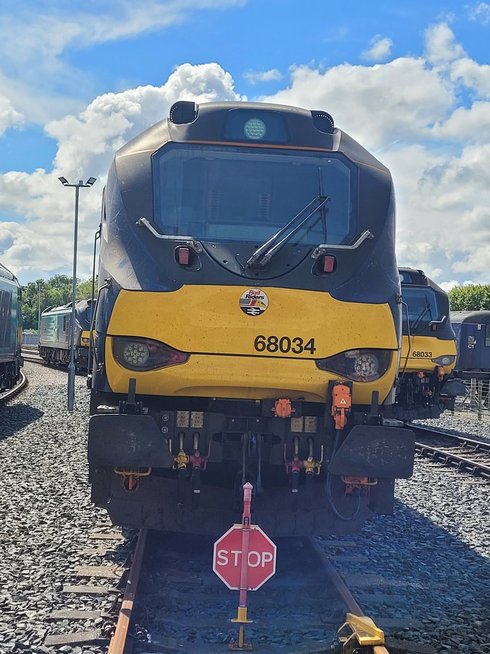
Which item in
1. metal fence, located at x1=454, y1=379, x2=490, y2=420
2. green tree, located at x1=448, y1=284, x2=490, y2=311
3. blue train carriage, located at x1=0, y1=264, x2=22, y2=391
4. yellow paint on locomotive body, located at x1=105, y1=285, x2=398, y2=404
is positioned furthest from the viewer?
green tree, located at x1=448, y1=284, x2=490, y2=311

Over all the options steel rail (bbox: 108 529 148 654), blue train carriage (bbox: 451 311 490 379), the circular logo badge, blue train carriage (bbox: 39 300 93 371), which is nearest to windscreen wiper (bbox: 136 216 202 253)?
the circular logo badge

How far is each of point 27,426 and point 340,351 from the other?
1076cm

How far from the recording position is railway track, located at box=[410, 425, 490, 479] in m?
11.0

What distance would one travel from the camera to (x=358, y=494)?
18.2 feet

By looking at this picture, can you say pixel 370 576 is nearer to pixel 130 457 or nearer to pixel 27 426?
pixel 130 457

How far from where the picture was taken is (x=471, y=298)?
287 feet

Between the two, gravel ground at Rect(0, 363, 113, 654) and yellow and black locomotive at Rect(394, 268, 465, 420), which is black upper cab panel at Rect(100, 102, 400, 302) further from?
yellow and black locomotive at Rect(394, 268, 465, 420)

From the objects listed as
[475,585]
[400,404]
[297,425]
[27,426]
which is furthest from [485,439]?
[297,425]

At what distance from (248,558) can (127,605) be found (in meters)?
0.79

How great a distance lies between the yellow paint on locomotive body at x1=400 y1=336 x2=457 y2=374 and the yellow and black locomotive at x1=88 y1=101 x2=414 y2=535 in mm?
8179

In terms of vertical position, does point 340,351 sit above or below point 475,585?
above

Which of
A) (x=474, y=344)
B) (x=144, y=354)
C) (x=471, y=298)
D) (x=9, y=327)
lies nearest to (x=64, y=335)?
(x=9, y=327)

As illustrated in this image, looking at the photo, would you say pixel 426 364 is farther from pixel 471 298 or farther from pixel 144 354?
pixel 471 298

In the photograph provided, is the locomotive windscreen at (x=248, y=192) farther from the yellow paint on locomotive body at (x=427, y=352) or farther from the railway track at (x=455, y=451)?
the yellow paint on locomotive body at (x=427, y=352)
